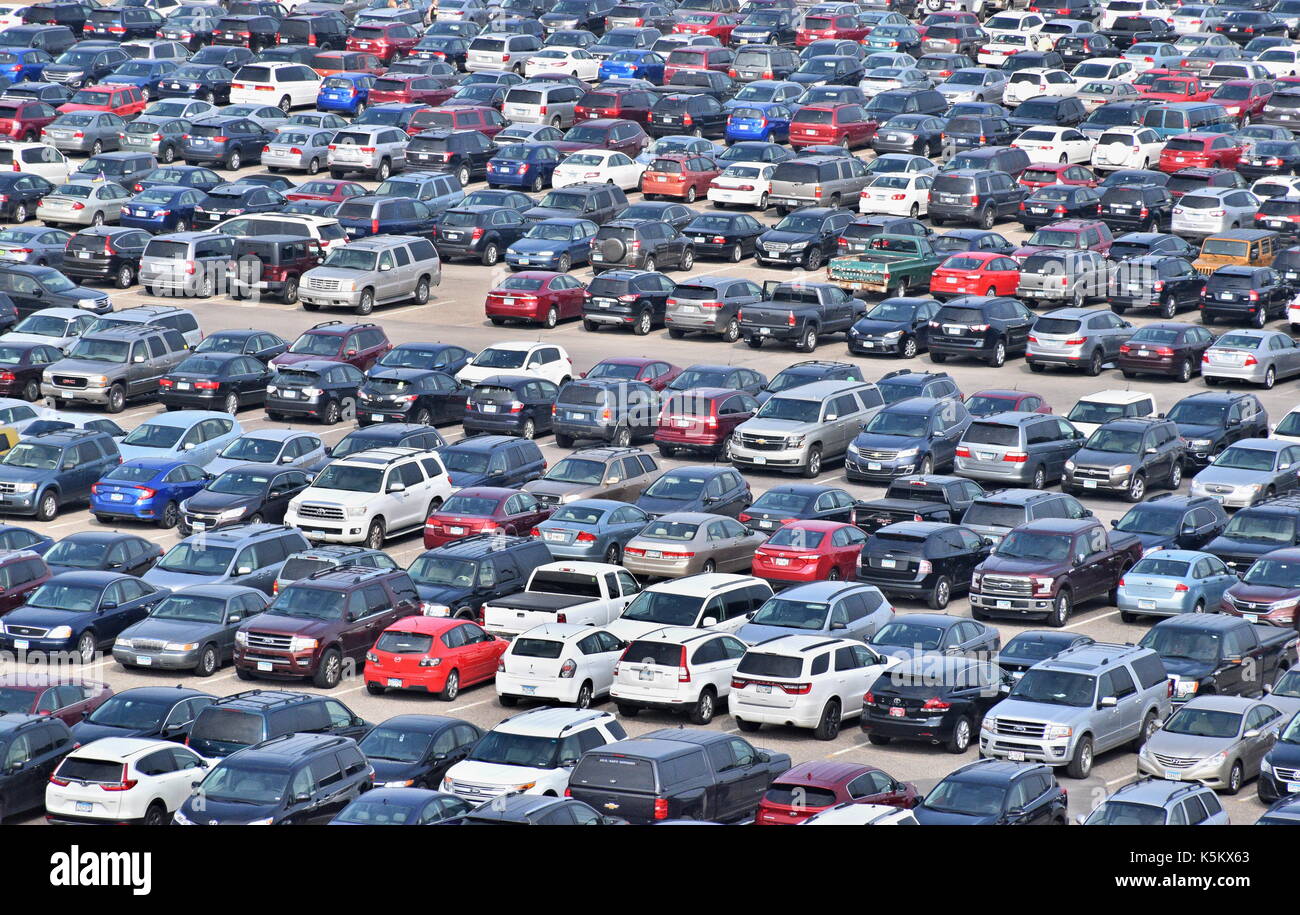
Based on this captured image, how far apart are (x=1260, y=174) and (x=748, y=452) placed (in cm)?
2781

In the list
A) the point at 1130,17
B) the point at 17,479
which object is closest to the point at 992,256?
the point at 17,479

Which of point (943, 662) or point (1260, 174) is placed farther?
point (1260, 174)

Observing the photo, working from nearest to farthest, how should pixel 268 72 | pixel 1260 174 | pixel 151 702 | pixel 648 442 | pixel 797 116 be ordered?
pixel 151 702
pixel 648 442
pixel 1260 174
pixel 797 116
pixel 268 72

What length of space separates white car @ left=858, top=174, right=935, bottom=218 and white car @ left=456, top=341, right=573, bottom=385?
50.5 feet

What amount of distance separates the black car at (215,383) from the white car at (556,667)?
15436 mm

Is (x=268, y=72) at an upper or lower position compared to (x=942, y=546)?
upper

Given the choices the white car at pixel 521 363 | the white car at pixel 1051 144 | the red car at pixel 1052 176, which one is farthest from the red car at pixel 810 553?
the white car at pixel 1051 144

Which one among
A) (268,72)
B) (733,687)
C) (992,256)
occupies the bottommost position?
(733,687)

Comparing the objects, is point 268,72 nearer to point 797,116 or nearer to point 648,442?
point 797,116

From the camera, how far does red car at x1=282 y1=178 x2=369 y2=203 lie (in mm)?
52834

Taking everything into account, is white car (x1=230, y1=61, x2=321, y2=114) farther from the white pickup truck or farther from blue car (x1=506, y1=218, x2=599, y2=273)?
the white pickup truck

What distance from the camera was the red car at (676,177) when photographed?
55.5 m

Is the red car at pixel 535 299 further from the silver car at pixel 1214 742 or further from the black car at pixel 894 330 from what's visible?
the silver car at pixel 1214 742

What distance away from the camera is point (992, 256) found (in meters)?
47.0
